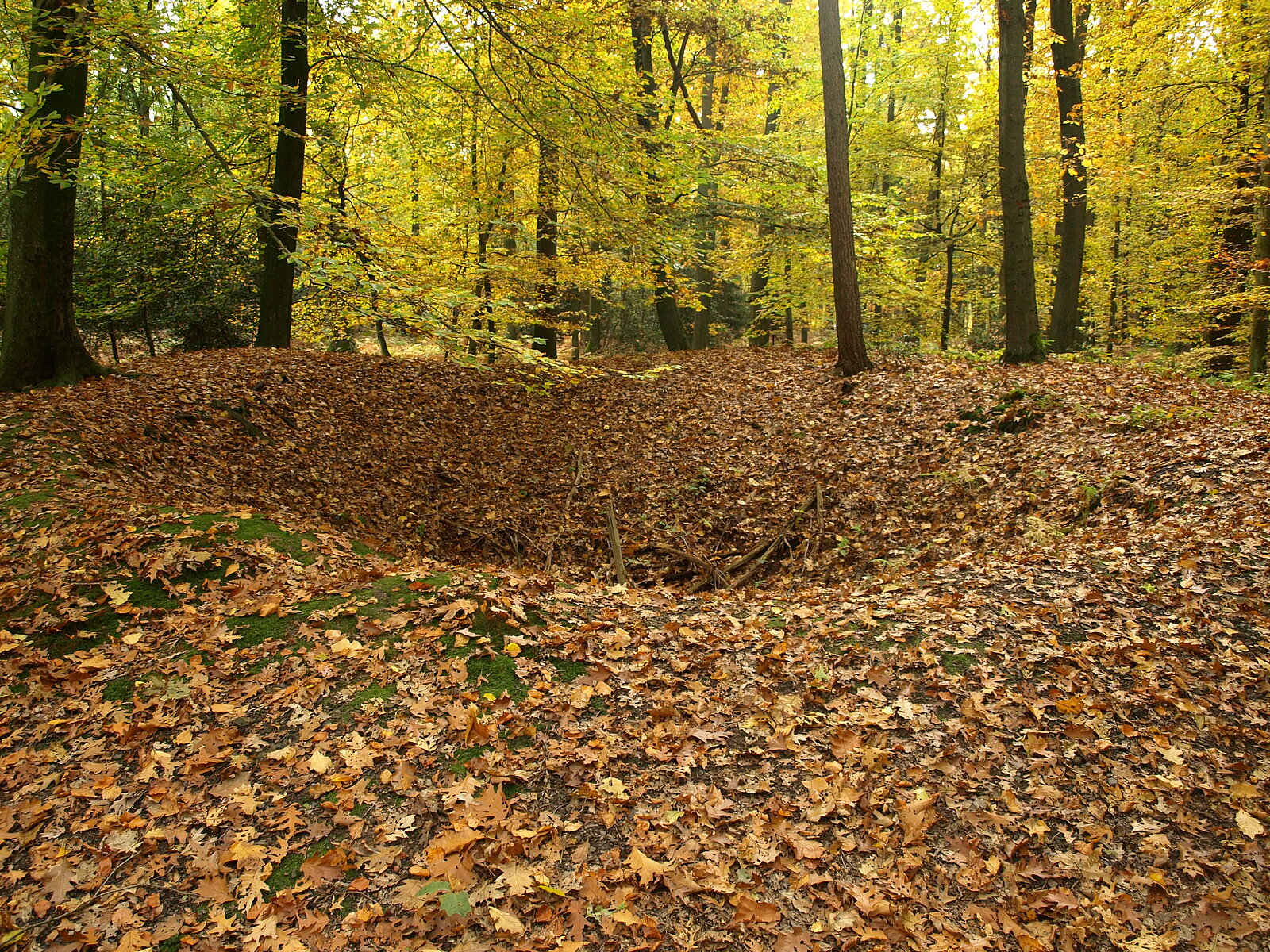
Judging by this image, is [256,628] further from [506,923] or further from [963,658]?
[963,658]

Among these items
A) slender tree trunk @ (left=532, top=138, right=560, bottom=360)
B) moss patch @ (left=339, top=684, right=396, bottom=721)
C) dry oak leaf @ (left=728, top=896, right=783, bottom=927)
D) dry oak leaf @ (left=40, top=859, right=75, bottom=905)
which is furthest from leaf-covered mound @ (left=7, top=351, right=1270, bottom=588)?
dry oak leaf @ (left=728, top=896, right=783, bottom=927)

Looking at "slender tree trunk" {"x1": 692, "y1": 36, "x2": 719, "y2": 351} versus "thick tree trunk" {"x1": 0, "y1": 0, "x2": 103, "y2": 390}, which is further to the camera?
"slender tree trunk" {"x1": 692, "y1": 36, "x2": 719, "y2": 351}

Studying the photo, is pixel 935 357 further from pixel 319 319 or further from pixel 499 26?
pixel 319 319

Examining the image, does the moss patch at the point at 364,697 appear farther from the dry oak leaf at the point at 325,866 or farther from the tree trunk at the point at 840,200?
the tree trunk at the point at 840,200

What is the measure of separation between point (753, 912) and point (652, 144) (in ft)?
33.0

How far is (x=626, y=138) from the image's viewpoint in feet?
28.2

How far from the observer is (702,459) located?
10.4 meters

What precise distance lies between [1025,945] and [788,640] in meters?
2.38

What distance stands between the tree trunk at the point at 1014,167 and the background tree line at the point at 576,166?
0.16ft

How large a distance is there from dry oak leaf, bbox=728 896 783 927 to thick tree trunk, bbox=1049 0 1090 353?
44.5 ft

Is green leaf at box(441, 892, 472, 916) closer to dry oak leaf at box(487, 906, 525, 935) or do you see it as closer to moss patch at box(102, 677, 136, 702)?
dry oak leaf at box(487, 906, 525, 935)

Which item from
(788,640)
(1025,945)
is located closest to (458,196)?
(788,640)

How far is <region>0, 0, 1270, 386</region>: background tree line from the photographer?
7512mm

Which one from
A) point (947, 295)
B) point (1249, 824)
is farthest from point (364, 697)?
point (947, 295)
